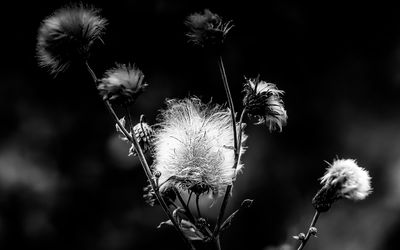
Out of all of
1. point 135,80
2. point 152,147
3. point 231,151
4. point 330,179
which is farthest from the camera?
point 152,147

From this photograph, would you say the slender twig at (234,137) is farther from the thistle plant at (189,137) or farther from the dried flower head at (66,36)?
the dried flower head at (66,36)

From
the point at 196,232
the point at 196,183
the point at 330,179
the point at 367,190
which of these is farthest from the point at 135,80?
the point at 367,190

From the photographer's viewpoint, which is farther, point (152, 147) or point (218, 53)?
point (152, 147)

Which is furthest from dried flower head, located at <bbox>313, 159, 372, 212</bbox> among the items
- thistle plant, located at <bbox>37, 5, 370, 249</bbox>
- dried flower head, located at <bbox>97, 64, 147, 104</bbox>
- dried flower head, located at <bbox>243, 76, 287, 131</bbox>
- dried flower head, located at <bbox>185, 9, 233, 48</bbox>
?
dried flower head, located at <bbox>97, 64, 147, 104</bbox>

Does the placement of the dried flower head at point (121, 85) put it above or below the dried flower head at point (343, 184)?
above

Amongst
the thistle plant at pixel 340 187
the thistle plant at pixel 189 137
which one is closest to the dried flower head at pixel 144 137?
the thistle plant at pixel 189 137

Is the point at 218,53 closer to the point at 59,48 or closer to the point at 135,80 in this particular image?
the point at 135,80
